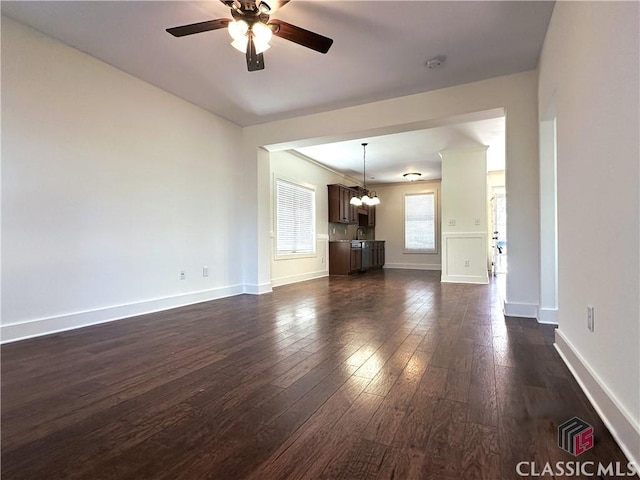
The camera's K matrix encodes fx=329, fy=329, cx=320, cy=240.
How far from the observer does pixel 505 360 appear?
215 centimetres

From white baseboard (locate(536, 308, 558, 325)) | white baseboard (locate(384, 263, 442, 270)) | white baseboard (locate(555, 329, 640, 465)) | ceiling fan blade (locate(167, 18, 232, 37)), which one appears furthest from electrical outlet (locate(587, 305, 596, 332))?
white baseboard (locate(384, 263, 442, 270))

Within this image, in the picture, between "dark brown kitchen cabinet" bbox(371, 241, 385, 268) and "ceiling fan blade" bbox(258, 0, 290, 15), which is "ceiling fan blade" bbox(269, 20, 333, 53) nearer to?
"ceiling fan blade" bbox(258, 0, 290, 15)

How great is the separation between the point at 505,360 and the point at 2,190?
12.8 ft

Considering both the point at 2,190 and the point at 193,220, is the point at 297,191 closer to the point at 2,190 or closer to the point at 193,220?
the point at 193,220

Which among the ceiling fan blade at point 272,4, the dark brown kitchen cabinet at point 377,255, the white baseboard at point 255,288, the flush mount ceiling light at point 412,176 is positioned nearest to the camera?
the ceiling fan blade at point 272,4

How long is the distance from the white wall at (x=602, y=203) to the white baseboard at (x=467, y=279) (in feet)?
14.2

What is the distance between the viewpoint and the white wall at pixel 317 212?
20.2 ft

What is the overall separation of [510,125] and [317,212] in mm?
4673

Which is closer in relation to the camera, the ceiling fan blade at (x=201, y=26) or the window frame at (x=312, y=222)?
the ceiling fan blade at (x=201, y=26)

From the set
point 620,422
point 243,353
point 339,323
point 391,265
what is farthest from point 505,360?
point 391,265

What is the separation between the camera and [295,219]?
6887 millimetres

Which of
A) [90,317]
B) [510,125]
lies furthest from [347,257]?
[90,317]

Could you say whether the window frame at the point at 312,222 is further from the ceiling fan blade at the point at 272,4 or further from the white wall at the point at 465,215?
the ceiling fan blade at the point at 272,4

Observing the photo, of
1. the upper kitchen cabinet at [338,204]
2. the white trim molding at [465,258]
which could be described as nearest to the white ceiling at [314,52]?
the white trim molding at [465,258]
